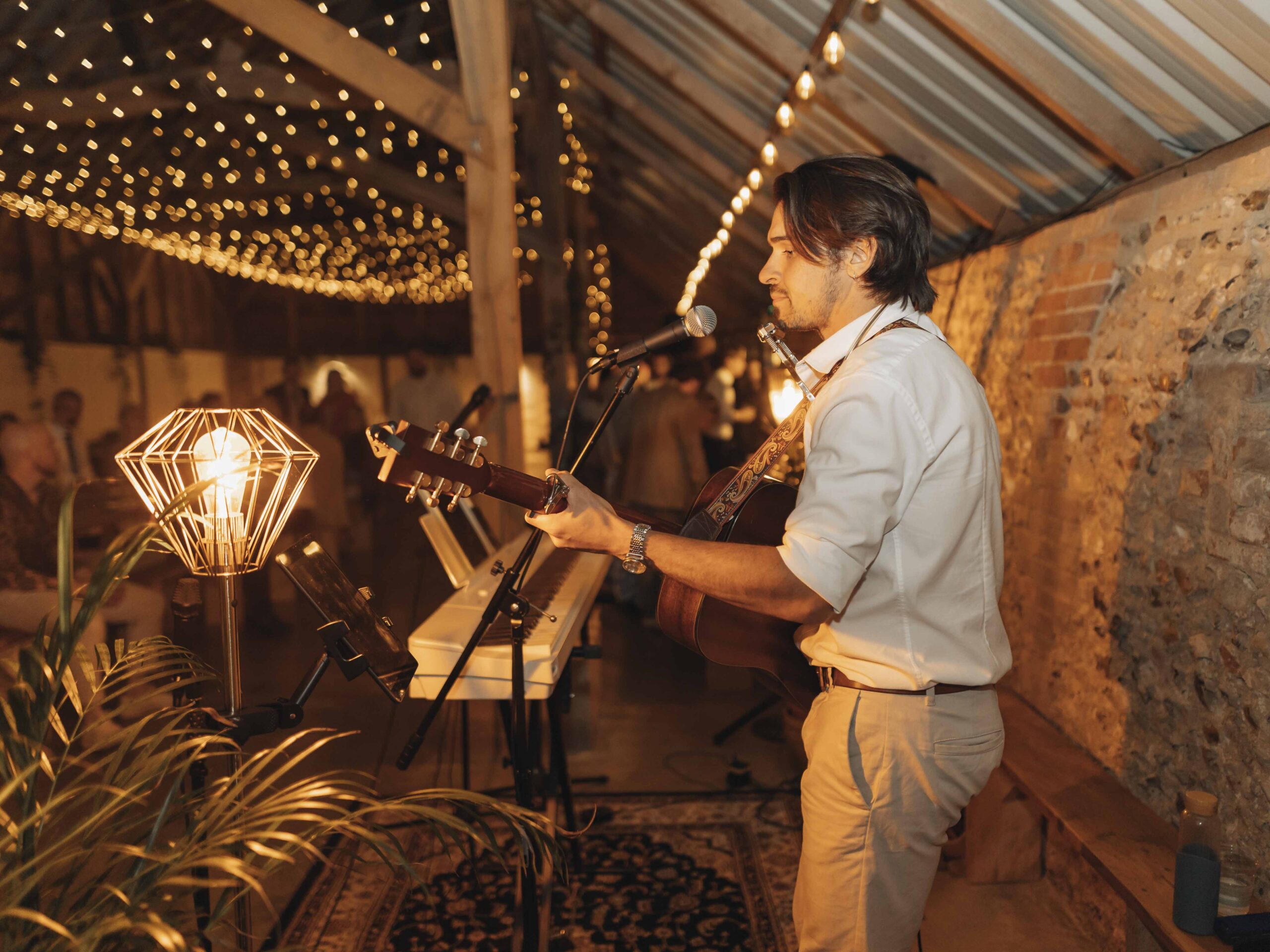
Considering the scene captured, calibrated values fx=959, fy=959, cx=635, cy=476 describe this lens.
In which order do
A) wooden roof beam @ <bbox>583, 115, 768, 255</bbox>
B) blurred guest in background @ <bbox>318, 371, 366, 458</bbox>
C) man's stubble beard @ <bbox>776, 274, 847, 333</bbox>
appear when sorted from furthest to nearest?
wooden roof beam @ <bbox>583, 115, 768, 255</bbox>
blurred guest in background @ <bbox>318, 371, 366, 458</bbox>
man's stubble beard @ <bbox>776, 274, 847, 333</bbox>

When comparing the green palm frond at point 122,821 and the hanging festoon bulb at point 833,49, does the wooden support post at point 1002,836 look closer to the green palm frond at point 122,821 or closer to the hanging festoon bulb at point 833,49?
the green palm frond at point 122,821

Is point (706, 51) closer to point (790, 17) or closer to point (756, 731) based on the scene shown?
point (790, 17)

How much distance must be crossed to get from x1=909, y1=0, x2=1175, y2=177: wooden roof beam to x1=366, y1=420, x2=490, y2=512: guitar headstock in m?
1.83

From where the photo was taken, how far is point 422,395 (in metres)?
4.67

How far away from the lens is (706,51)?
4.79 meters

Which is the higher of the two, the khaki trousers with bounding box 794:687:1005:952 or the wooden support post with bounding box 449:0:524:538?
the wooden support post with bounding box 449:0:524:538

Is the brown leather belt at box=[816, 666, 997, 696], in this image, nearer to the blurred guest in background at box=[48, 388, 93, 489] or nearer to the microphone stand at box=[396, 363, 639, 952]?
the microphone stand at box=[396, 363, 639, 952]

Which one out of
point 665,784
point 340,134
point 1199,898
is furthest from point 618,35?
point 1199,898

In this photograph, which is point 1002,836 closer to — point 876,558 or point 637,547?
point 876,558

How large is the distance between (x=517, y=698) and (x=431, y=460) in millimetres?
797

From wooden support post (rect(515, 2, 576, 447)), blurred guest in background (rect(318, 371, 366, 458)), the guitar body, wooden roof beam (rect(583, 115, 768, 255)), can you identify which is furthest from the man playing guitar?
wooden support post (rect(515, 2, 576, 447))

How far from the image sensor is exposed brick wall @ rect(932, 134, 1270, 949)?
6.68 ft

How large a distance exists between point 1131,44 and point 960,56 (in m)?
0.75

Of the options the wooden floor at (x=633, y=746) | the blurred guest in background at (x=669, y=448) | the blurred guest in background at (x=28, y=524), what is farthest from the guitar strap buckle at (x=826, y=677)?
the blurred guest in background at (x=669, y=448)
